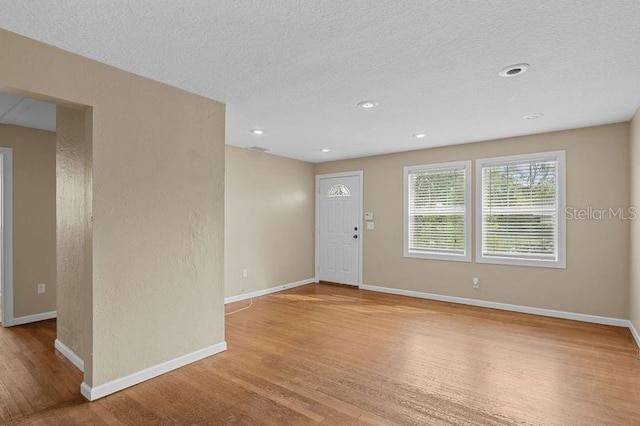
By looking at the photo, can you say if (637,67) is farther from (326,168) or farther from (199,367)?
(326,168)

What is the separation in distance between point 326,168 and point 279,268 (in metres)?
2.17

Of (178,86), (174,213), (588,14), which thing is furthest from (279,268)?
(588,14)

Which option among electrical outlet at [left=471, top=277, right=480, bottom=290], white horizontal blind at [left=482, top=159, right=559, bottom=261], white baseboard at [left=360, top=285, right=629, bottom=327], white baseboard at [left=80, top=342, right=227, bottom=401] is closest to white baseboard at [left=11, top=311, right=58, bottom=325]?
white baseboard at [left=80, top=342, right=227, bottom=401]

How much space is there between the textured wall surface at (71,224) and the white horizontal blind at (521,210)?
4880 mm

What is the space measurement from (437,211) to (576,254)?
1.87 m

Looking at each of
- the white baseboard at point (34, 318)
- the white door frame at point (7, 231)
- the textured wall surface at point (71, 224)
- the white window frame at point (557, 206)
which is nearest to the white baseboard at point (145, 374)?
the textured wall surface at point (71, 224)

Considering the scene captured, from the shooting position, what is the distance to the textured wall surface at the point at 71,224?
9.45 ft

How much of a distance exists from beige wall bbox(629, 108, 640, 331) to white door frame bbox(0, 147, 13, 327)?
6.93m

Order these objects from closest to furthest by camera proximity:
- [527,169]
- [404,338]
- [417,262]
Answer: [404,338], [527,169], [417,262]

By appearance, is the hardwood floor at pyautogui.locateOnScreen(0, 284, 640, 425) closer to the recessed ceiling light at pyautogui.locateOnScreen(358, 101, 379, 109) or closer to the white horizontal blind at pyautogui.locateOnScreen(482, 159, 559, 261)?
the white horizontal blind at pyautogui.locateOnScreen(482, 159, 559, 261)

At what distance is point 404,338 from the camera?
3738 millimetres

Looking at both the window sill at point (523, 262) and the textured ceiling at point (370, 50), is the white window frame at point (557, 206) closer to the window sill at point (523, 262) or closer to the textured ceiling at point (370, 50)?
the window sill at point (523, 262)

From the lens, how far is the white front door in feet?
21.2

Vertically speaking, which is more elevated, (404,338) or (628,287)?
(628,287)
